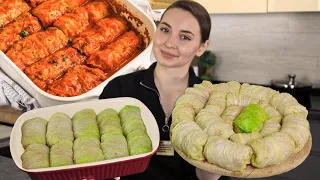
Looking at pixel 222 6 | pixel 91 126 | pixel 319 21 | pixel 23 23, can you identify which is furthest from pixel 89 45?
pixel 319 21

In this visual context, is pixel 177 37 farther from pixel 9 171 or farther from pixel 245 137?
pixel 9 171

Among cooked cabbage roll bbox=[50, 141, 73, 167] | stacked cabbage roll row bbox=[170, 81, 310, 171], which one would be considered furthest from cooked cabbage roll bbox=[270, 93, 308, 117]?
cooked cabbage roll bbox=[50, 141, 73, 167]

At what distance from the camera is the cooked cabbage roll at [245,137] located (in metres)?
0.81

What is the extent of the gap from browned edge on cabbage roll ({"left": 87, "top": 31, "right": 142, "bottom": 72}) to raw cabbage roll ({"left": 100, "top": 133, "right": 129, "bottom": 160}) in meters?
0.45

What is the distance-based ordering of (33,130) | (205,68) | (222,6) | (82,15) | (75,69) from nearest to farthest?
1. (33,130)
2. (75,69)
3. (82,15)
4. (222,6)
5. (205,68)

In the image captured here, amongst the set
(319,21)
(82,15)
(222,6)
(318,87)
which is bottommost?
(318,87)

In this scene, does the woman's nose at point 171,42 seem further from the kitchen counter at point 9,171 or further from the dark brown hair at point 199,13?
the kitchen counter at point 9,171

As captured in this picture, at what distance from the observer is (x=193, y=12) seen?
0.99 metres

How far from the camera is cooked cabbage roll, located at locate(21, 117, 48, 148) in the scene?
2.97 ft

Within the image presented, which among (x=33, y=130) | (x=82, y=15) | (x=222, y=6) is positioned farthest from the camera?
(x=222, y=6)

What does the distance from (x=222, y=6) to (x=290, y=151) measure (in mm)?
1473

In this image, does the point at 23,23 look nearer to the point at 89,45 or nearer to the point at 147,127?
the point at 89,45

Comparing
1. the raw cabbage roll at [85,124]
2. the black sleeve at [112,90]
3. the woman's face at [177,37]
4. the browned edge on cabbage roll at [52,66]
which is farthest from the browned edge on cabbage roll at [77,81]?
the woman's face at [177,37]

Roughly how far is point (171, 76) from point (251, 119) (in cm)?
30
